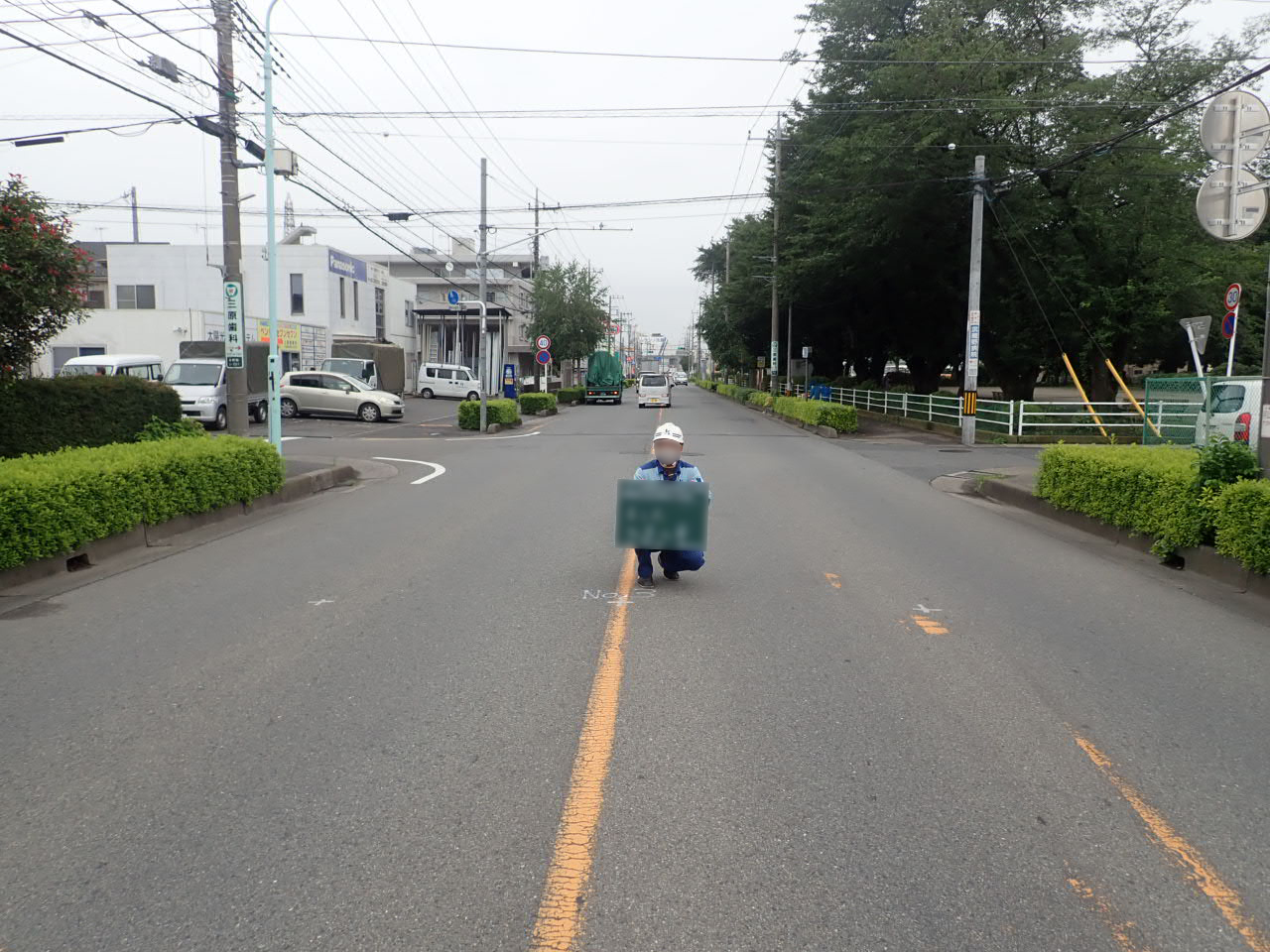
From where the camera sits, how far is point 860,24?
3406 centimetres

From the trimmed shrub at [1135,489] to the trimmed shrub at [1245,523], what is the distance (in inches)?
12.5

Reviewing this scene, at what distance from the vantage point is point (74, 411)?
12125mm

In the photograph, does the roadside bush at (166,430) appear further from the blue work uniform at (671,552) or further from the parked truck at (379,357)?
the parked truck at (379,357)

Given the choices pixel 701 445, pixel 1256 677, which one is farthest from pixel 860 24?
pixel 1256 677

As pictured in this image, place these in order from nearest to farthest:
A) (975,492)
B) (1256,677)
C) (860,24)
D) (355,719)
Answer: (355,719)
(1256,677)
(975,492)
(860,24)

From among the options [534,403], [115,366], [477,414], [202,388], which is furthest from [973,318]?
[115,366]

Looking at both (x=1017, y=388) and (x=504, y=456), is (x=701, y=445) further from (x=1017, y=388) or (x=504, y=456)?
(x=1017, y=388)

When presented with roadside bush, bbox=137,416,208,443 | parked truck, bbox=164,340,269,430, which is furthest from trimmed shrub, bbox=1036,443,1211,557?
parked truck, bbox=164,340,269,430

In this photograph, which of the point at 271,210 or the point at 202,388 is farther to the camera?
the point at 202,388

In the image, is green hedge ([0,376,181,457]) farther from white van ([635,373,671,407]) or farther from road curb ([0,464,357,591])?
white van ([635,373,671,407])

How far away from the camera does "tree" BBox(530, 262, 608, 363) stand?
52875 mm

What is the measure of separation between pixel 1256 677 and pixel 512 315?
69.3m

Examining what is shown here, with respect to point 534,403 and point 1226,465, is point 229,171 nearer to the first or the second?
point 1226,465

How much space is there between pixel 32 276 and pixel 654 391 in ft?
124
